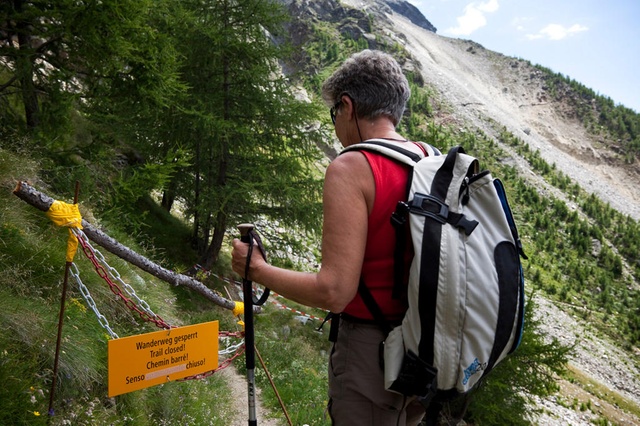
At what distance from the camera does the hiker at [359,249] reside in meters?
1.77

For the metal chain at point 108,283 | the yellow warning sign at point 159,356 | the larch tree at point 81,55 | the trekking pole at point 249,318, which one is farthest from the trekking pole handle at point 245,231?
the larch tree at point 81,55

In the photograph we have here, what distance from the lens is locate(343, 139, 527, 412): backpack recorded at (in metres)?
1.69

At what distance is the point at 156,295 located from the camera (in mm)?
6660

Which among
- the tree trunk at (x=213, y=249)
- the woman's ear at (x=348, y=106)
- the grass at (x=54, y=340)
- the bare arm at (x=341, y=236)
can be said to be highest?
the woman's ear at (x=348, y=106)

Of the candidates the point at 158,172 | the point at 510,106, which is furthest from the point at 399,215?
the point at 510,106

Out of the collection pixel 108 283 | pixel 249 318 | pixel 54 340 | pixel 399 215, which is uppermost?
pixel 399 215

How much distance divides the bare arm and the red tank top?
0.05 metres

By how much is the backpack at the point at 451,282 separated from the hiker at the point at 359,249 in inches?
2.7

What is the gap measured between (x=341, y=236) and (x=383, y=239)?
20 cm

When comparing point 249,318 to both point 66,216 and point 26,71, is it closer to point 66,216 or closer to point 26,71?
point 66,216

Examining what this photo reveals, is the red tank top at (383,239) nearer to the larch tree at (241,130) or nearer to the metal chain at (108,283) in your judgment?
the metal chain at (108,283)

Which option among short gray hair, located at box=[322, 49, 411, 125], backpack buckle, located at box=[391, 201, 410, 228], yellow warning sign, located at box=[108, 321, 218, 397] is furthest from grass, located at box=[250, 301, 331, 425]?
short gray hair, located at box=[322, 49, 411, 125]

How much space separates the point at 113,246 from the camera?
367 centimetres

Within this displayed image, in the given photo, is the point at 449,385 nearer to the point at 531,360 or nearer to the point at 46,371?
the point at 46,371
